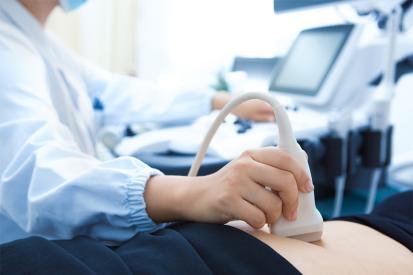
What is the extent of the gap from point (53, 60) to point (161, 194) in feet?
1.86

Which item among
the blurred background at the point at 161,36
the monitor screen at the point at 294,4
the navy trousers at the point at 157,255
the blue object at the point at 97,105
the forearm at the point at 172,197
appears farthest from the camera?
the blurred background at the point at 161,36

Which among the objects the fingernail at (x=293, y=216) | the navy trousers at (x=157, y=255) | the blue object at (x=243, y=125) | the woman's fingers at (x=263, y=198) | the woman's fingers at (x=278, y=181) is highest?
the woman's fingers at (x=278, y=181)

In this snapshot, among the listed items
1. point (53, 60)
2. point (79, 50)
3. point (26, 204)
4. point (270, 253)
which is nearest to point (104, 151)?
point (53, 60)

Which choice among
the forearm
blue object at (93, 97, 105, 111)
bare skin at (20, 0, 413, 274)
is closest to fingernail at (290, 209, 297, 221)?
bare skin at (20, 0, 413, 274)

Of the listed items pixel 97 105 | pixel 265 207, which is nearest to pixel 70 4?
pixel 97 105

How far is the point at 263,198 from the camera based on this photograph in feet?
1.32

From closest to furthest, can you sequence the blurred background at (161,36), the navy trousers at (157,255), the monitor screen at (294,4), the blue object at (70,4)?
the navy trousers at (157,255) < the blue object at (70,4) < the monitor screen at (294,4) < the blurred background at (161,36)

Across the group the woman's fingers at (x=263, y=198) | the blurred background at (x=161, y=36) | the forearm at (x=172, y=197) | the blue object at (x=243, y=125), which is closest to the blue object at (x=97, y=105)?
the blue object at (x=243, y=125)

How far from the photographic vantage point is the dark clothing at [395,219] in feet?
1.64

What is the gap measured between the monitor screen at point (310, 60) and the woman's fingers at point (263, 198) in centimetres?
75

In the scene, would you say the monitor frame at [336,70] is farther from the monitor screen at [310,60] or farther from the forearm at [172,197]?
the forearm at [172,197]

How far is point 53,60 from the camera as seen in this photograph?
88 centimetres

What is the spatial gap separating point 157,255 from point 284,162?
16 cm

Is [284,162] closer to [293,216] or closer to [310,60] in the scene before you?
[293,216]
